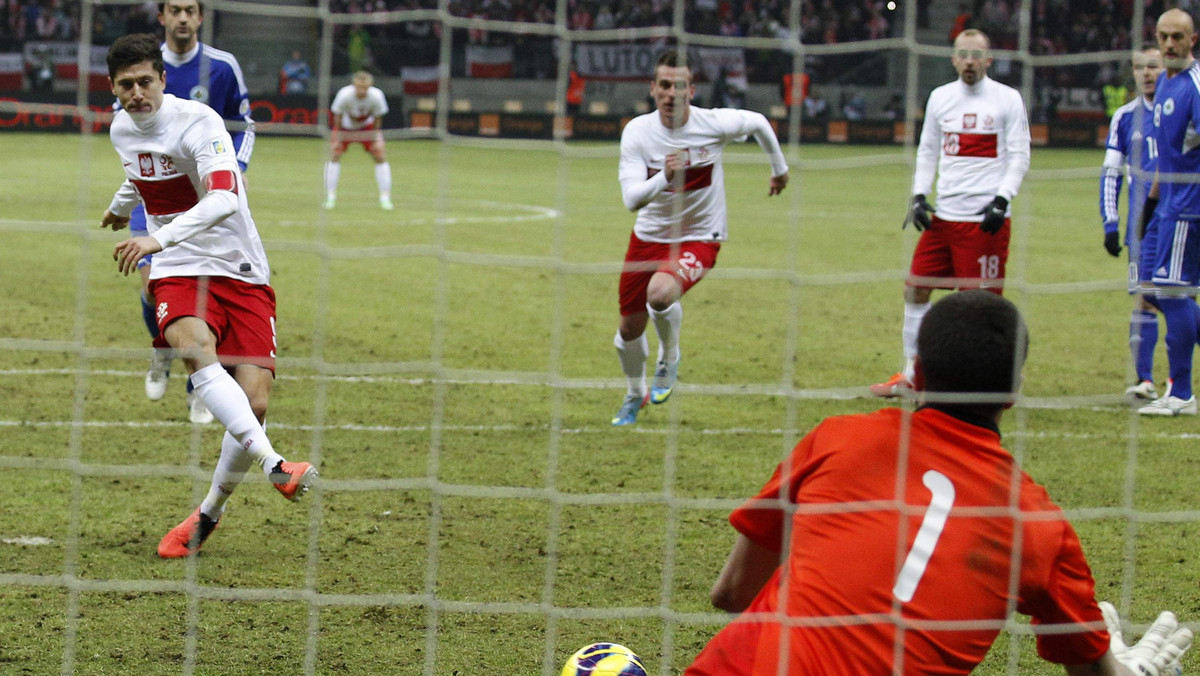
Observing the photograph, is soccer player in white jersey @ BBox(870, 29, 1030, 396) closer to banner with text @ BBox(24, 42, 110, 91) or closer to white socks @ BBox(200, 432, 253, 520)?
white socks @ BBox(200, 432, 253, 520)

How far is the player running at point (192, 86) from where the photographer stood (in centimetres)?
613

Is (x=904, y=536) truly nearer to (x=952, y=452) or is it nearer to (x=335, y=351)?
(x=952, y=452)

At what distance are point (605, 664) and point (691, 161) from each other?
13.0 ft

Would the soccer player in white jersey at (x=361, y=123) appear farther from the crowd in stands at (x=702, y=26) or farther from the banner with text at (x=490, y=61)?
the banner with text at (x=490, y=61)

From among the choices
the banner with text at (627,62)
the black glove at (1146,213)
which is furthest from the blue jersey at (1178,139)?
the banner with text at (627,62)

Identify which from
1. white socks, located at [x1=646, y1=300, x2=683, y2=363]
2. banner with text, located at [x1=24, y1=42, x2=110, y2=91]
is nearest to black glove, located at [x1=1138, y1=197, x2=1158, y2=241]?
white socks, located at [x1=646, y1=300, x2=683, y2=363]

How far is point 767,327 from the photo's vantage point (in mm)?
9281

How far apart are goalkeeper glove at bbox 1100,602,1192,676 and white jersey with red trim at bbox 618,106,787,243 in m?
4.01

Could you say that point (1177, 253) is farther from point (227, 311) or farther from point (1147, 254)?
point (227, 311)

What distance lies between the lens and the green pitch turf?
3861 millimetres

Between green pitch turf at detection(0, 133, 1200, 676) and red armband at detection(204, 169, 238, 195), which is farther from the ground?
red armband at detection(204, 169, 238, 195)

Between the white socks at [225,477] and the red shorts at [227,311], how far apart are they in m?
0.34


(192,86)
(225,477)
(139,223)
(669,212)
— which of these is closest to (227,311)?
(225,477)

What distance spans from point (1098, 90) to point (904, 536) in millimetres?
27534
